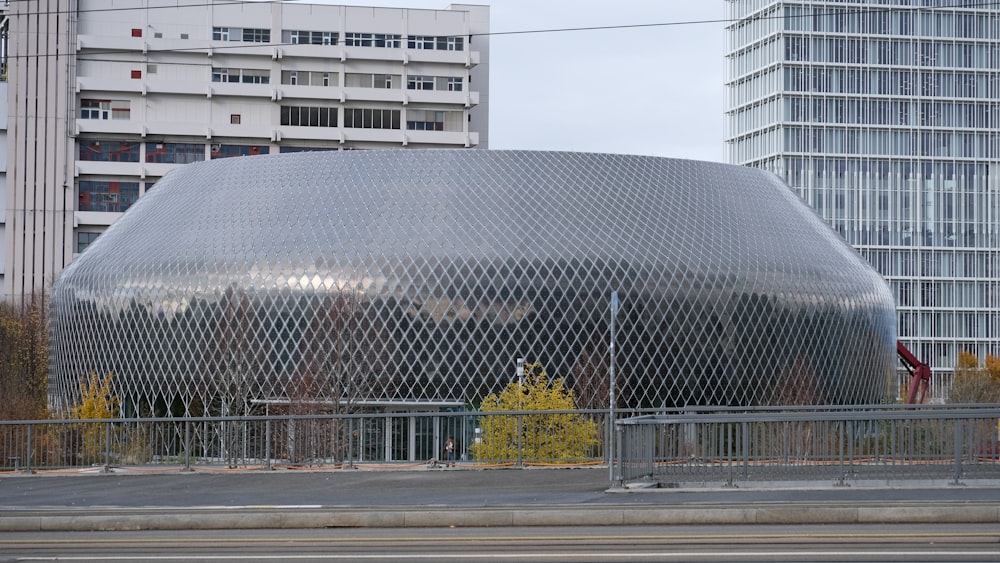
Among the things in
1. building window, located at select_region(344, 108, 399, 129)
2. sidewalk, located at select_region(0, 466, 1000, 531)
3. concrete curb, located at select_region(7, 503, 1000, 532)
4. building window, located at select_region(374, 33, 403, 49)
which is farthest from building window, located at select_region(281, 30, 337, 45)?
concrete curb, located at select_region(7, 503, 1000, 532)

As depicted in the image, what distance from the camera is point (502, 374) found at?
71250mm

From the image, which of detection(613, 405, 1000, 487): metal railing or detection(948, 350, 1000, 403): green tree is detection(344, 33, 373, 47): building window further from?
detection(613, 405, 1000, 487): metal railing

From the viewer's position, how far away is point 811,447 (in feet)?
85.8

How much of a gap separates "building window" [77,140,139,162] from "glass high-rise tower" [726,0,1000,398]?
6386cm

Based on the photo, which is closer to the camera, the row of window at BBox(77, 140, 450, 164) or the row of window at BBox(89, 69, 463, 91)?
the row of window at BBox(77, 140, 450, 164)

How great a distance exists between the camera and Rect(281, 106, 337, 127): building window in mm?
135750

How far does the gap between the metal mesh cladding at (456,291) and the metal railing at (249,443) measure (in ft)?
91.9

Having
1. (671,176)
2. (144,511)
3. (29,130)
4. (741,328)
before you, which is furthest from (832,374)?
(29,130)

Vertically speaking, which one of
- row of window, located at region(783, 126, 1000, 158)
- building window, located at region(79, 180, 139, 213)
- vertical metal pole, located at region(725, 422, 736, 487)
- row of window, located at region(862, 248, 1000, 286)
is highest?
row of window, located at region(783, 126, 1000, 158)

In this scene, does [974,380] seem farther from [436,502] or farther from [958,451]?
[436,502]

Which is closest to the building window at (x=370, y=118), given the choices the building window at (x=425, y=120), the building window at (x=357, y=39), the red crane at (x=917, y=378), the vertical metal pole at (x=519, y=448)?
the building window at (x=425, y=120)

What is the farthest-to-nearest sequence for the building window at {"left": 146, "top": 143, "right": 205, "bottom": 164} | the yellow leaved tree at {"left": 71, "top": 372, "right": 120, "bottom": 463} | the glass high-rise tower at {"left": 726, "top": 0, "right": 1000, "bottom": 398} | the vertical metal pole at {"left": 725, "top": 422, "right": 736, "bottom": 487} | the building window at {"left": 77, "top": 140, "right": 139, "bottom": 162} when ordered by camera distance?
the glass high-rise tower at {"left": 726, "top": 0, "right": 1000, "bottom": 398} → the building window at {"left": 146, "top": 143, "right": 205, "bottom": 164} → the building window at {"left": 77, "top": 140, "right": 139, "bottom": 162} → the yellow leaved tree at {"left": 71, "top": 372, "right": 120, "bottom": 463} → the vertical metal pole at {"left": 725, "top": 422, "right": 736, "bottom": 487}

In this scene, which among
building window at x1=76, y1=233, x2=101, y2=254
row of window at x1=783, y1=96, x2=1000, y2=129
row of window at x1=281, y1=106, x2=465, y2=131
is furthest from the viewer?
row of window at x1=783, y1=96, x2=1000, y2=129

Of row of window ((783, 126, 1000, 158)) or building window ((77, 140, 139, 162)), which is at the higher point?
row of window ((783, 126, 1000, 158))
